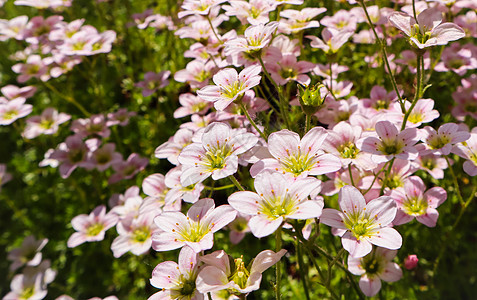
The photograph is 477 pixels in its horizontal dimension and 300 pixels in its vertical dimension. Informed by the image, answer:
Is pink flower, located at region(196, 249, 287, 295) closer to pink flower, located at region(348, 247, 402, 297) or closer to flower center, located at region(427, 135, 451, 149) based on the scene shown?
pink flower, located at region(348, 247, 402, 297)

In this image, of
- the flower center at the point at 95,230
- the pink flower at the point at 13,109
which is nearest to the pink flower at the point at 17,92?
the pink flower at the point at 13,109

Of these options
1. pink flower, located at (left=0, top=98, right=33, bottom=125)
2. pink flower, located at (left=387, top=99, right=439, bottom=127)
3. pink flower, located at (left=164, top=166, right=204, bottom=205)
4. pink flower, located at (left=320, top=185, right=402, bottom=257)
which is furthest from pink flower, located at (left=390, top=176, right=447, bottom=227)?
pink flower, located at (left=0, top=98, right=33, bottom=125)

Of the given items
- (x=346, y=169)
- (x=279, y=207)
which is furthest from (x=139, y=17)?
(x=279, y=207)

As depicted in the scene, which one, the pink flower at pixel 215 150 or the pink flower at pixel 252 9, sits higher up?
the pink flower at pixel 252 9

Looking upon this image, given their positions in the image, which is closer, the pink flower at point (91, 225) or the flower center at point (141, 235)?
the flower center at point (141, 235)

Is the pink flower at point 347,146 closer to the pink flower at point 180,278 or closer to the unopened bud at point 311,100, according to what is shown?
the unopened bud at point 311,100

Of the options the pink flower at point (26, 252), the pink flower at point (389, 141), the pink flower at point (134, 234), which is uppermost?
the pink flower at point (389, 141)

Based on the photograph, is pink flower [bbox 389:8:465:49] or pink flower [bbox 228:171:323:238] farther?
pink flower [bbox 389:8:465:49]

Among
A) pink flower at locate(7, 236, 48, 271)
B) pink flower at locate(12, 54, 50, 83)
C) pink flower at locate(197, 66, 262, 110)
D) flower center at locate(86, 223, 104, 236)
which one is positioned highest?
pink flower at locate(197, 66, 262, 110)
